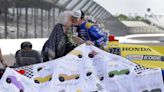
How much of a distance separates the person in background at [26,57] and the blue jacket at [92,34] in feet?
2.50

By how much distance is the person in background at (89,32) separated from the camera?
22.0ft

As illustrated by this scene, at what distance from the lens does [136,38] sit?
1919 centimetres

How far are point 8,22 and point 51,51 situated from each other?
10.7 m

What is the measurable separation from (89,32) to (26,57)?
97 cm

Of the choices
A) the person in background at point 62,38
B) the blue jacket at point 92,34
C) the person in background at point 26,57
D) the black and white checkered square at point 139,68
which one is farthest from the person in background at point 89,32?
the person in background at point 26,57

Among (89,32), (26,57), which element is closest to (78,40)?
(89,32)

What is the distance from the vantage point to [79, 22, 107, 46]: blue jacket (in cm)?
673

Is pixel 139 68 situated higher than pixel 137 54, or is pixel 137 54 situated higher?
pixel 137 54

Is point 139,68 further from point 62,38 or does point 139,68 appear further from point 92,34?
point 62,38

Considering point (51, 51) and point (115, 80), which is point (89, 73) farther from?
point (51, 51)

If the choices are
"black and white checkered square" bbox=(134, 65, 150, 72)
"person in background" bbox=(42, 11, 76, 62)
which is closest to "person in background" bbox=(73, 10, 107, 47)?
"person in background" bbox=(42, 11, 76, 62)

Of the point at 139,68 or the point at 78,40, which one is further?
the point at 78,40

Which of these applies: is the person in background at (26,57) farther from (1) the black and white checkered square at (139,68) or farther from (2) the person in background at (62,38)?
(1) the black and white checkered square at (139,68)

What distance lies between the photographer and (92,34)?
6.78 m
